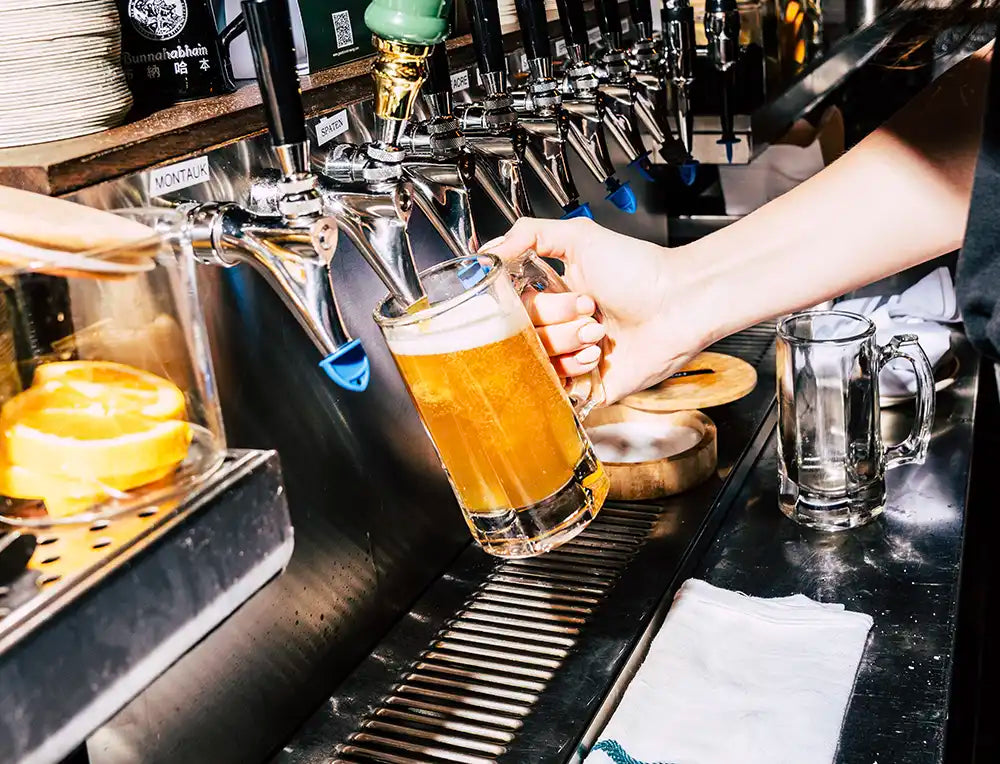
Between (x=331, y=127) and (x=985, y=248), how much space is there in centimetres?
82

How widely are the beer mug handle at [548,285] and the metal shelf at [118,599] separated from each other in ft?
1.62

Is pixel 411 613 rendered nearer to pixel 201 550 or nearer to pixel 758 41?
pixel 201 550

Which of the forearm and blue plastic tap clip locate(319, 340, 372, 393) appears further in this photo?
the forearm

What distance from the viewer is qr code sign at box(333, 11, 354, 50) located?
4.50ft

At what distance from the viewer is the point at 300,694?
1239mm

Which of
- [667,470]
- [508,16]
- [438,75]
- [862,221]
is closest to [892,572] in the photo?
[667,470]

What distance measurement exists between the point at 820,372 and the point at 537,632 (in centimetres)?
52

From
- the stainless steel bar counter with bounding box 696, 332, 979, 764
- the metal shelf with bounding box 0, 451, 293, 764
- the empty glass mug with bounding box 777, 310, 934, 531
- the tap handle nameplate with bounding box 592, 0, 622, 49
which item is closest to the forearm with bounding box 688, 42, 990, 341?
the empty glass mug with bounding box 777, 310, 934, 531

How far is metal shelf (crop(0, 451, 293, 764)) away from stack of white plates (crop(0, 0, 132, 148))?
462 mm

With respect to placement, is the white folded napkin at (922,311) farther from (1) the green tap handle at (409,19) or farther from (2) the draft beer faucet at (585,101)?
(1) the green tap handle at (409,19)

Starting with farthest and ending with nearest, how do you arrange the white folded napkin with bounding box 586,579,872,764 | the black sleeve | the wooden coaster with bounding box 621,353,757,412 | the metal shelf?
the wooden coaster with bounding box 621,353,757,412 → the white folded napkin with bounding box 586,579,872,764 → the black sleeve → the metal shelf

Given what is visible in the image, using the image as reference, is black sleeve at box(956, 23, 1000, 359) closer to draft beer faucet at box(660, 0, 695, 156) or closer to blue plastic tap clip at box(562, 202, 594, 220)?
blue plastic tap clip at box(562, 202, 594, 220)

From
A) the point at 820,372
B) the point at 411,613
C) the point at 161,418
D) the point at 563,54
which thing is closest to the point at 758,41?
the point at 563,54

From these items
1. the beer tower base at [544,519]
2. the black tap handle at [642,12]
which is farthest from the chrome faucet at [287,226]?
the black tap handle at [642,12]
